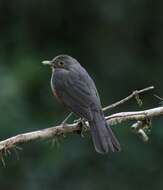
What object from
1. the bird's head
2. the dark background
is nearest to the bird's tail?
the bird's head

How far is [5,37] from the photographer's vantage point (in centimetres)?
1477

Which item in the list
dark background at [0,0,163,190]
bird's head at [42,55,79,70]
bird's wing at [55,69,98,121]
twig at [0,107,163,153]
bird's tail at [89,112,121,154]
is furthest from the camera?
dark background at [0,0,163,190]

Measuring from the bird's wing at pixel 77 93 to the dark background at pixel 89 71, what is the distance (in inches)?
147

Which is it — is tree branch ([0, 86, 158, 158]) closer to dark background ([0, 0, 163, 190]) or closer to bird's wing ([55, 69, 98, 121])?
bird's wing ([55, 69, 98, 121])

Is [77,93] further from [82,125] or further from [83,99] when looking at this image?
[82,125]

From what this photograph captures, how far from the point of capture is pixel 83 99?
8.23m

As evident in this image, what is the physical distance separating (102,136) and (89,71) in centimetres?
678

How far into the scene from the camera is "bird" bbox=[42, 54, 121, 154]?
25.9 feet

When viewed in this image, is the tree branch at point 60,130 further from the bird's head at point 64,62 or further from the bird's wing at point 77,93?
the bird's head at point 64,62

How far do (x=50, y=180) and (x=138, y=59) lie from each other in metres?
2.57

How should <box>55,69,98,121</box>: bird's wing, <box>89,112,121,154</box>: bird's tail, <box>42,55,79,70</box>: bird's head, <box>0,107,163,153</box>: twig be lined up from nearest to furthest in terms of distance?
<box>0,107,163,153</box>: twig < <box>89,112,121,154</box>: bird's tail < <box>55,69,98,121</box>: bird's wing < <box>42,55,79,70</box>: bird's head

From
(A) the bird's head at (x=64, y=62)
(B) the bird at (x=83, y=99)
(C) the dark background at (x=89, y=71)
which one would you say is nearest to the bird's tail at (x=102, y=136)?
(B) the bird at (x=83, y=99)

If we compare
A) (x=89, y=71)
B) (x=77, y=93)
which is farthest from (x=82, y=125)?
(x=89, y=71)

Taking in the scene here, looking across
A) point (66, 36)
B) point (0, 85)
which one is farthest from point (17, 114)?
point (66, 36)
